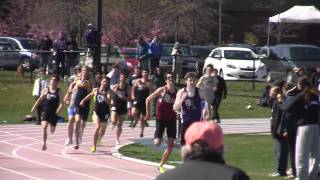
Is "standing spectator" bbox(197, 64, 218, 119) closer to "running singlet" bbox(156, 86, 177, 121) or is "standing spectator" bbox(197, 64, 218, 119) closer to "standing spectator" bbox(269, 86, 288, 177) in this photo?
"running singlet" bbox(156, 86, 177, 121)

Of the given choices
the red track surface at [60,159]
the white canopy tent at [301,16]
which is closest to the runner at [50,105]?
the red track surface at [60,159]

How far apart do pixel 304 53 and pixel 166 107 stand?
62.8ft

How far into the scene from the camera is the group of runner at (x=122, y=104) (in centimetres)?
1523

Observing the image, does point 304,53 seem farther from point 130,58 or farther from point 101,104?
point 101,104

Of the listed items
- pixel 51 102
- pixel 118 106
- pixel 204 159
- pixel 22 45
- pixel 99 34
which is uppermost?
pixel 99 34

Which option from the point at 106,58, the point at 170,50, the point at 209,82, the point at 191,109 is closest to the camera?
the point at 191,109

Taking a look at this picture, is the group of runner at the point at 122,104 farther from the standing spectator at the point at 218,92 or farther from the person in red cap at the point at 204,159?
the person in red cap at the point at 204,159

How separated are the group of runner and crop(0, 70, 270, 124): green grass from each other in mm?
5692

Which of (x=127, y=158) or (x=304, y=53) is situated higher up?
(x=304, y=53)

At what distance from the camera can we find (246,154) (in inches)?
701

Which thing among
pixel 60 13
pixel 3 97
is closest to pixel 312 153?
pixel 3 97

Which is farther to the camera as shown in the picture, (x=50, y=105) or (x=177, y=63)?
(x=177, y=63)

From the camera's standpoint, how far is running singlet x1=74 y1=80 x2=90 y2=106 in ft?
62.4

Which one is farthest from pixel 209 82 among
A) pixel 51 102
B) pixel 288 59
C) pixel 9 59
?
pixel 9 59
